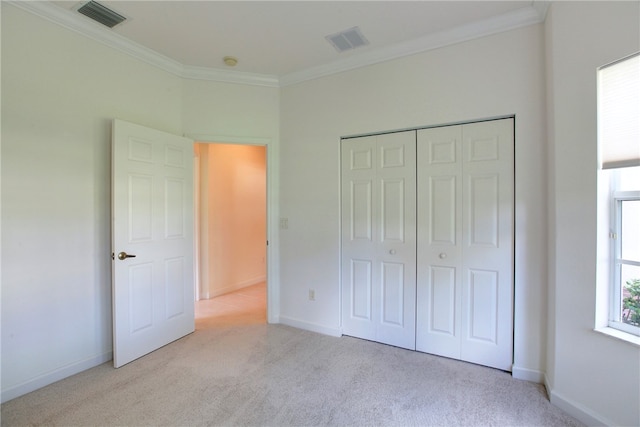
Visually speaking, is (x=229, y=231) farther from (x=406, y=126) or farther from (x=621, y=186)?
(x=621, y=186)

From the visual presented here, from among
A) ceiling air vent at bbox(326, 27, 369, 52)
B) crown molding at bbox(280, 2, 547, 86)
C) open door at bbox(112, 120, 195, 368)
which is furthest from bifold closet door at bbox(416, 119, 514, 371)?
open door at bbox(112, 120, 195, 368)

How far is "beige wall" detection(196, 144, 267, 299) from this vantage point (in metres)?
4.33

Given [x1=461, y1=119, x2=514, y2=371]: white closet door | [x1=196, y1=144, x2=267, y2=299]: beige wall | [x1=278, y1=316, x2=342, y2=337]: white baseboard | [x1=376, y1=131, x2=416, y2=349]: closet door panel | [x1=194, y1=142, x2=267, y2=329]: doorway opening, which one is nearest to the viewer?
[x1=461, y1=119, x2=514, y2=371]: white closet door

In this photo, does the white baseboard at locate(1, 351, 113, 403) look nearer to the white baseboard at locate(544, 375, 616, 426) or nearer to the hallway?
the hallway

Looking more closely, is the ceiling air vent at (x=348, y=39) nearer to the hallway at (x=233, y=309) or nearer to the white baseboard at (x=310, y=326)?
the white baseboard at (x=310, y=326)

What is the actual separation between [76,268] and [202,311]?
1.72 meters

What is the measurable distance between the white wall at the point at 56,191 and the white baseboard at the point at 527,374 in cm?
327

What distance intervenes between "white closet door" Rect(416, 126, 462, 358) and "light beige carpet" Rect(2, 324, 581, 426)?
0.25 meters

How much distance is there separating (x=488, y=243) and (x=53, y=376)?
3425 mm

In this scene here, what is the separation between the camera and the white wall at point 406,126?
2.19 meters

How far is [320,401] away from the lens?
6.47 ft

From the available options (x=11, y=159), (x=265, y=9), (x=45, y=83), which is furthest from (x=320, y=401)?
A: (x=45, y=83)

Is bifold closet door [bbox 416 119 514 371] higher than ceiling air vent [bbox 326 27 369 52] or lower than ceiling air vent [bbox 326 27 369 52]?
lower

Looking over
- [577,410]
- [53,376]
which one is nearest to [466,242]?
[577,410]
